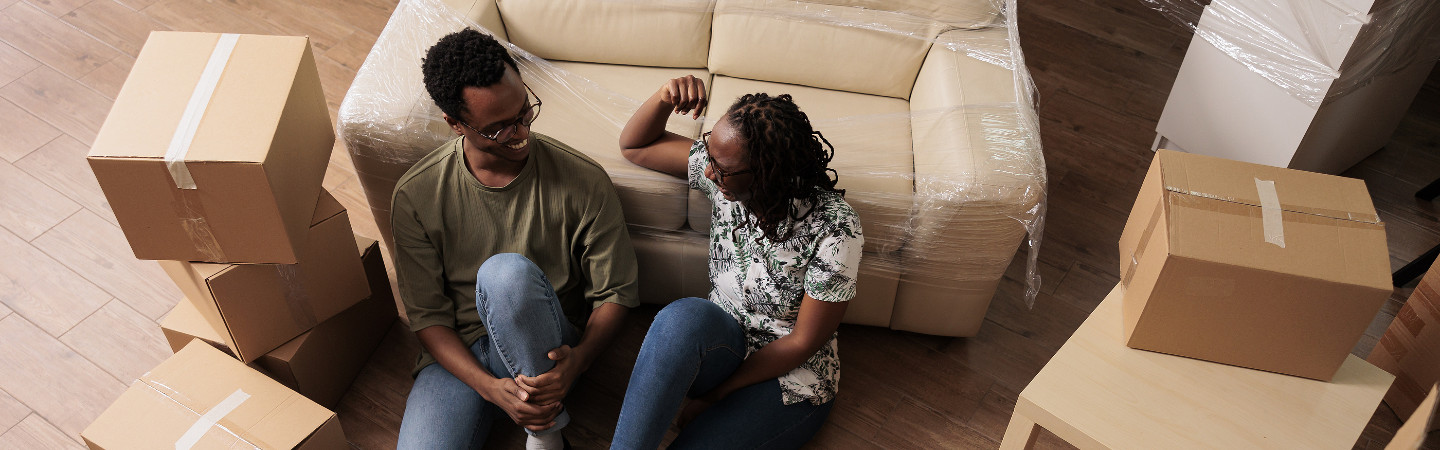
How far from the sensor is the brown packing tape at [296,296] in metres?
1.65

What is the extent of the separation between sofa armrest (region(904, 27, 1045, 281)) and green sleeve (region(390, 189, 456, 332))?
0.81 meters

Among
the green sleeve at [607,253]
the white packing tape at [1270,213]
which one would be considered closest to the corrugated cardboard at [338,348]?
the green sleeve at [607,253]

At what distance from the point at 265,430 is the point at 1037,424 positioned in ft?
3.93

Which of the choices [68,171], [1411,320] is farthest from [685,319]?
[68,171]

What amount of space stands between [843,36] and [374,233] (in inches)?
43.9

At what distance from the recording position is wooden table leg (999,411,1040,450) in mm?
1420

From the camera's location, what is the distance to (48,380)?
190 centimetres

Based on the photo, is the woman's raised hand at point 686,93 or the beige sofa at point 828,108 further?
the beige sofa at point 828,108

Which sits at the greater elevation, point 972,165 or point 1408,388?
point 972,165

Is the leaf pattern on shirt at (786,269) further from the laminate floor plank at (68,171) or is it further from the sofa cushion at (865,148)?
the laminate floor plank at (68,171)

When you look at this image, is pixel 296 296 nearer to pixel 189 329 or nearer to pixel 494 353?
pixel 189 329

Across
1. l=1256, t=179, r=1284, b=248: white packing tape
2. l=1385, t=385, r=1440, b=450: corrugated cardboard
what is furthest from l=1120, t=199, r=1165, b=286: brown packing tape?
l=1385, t=385, r=1440, b=450: corrugated cardboard

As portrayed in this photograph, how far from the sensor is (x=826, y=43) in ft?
6.52

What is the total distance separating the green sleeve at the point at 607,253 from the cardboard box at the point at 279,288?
1.38 ft
